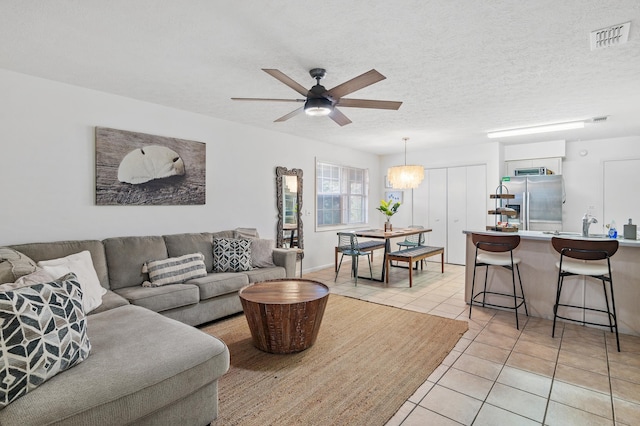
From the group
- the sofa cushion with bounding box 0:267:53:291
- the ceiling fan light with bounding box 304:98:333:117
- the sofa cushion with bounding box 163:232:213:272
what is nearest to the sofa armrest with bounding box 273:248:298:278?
the sofa cushion with bounding box 163:232:213:272

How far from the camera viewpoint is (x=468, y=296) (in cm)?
400

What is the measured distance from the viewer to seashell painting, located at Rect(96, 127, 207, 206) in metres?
3.35

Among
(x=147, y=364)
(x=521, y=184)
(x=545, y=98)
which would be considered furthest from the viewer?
(x=521, y=184)

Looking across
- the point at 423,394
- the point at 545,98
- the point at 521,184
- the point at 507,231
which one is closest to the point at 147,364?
the point at 423,394

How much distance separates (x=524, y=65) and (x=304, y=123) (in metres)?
2.75

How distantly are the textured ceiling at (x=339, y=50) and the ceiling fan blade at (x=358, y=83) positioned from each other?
29 cm

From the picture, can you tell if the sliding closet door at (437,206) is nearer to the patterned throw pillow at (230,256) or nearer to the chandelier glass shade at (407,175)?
the chandelier glass shade at (407,175)

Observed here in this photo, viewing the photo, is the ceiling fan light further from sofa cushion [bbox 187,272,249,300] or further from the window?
the window

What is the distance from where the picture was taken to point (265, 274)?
3840mm

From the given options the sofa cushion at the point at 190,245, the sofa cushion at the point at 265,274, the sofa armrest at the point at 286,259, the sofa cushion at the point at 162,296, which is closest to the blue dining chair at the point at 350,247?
the sofa armrest at the point at 286,259

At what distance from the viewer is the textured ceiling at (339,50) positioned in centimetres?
195

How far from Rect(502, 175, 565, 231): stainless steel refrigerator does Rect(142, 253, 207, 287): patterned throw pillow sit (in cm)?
534

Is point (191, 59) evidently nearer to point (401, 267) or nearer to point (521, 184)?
point (401, 267)

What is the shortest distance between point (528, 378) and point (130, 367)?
258 centimetres
